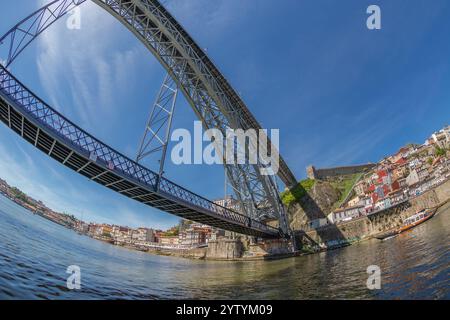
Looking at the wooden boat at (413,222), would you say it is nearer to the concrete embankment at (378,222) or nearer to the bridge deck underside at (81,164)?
the concrete embankment at (378,222)

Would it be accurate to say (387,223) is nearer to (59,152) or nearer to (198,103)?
(198,103)

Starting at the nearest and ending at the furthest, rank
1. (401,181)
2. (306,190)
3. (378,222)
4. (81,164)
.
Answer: (81,164) → (378,222) → (401,181) → (306,190)

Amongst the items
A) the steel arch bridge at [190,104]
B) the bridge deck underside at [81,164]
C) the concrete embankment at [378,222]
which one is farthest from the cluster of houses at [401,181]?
the bridge deck underside at [81,164]

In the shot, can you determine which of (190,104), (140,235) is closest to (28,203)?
(140,235)

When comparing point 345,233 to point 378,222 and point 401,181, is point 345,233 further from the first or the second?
point 401,181

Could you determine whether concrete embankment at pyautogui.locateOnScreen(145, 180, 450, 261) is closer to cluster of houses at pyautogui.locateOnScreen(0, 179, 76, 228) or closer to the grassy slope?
the grassy slope

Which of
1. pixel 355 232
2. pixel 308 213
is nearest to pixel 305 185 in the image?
pixel 308 213
